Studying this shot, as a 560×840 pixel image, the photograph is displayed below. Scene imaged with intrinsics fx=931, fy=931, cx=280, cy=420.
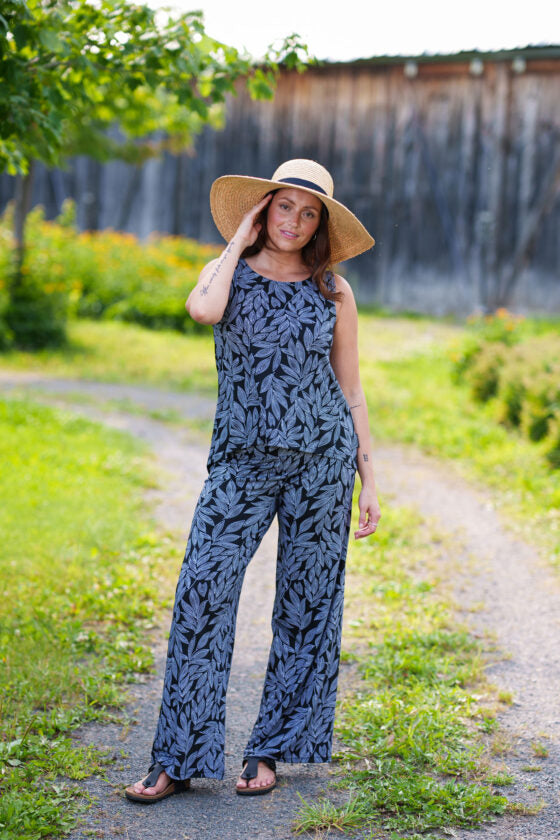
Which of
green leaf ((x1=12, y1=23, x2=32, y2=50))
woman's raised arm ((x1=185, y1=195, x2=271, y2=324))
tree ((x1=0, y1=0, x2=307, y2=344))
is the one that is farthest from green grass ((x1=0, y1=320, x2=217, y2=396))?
woman's raised arm ((x1=185, y1=195, x2=271, y2=324))

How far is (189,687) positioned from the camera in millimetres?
2900

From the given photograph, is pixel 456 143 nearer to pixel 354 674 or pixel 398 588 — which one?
pixel 398 588

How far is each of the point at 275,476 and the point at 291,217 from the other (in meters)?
0.83

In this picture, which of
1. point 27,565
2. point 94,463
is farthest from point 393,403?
point 27,565

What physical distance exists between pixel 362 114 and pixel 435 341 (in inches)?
195

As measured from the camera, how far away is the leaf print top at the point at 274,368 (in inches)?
115

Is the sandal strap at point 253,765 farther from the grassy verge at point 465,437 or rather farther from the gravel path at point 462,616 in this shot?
the grassy verge at point 465,437

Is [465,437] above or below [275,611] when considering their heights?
above

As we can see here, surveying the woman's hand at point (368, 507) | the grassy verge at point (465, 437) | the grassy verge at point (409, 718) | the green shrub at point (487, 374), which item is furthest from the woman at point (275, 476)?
the green shrub at point (487, 374)

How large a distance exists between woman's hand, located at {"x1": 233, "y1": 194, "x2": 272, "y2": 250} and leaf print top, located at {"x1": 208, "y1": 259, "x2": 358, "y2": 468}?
0.09 metres

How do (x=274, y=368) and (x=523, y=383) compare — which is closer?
(x=274, y=368)

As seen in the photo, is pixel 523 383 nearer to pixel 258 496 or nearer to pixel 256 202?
pixel 256 202

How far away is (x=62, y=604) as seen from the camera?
449 cm

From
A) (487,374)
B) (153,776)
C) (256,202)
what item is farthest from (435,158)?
(153,776)
